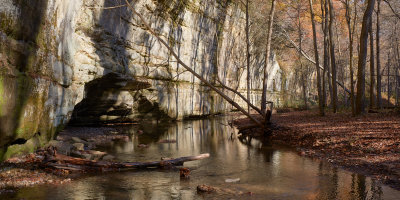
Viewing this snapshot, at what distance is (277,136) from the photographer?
14.4 metres

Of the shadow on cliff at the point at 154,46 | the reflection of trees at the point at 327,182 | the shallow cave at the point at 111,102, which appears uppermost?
the shadow on cliff at the point at 154,46

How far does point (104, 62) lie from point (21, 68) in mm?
9200

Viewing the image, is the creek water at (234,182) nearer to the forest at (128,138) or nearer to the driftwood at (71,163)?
the forest at (128,138)

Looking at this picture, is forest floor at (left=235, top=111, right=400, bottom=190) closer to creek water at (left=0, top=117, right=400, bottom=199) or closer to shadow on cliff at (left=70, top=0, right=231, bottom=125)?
creek water at (left=0, top=117, right=400, bottom=199)

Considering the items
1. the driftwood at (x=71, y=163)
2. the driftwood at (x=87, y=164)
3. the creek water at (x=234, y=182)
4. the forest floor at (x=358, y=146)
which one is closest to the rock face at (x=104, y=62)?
the driftwood at (x=71, y=163)

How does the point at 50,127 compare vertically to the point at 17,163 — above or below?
above

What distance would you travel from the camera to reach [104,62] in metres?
17.2

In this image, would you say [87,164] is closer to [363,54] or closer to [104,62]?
[104,62]

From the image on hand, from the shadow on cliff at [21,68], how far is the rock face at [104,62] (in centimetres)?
2

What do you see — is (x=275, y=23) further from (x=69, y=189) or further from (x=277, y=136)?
(x=69, y=189)

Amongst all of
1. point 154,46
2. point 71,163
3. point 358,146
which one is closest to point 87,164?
point 71,163

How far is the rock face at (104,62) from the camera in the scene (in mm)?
7867

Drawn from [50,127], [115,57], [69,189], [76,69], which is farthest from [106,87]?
[69,189]

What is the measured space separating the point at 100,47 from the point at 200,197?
42.5 ft
